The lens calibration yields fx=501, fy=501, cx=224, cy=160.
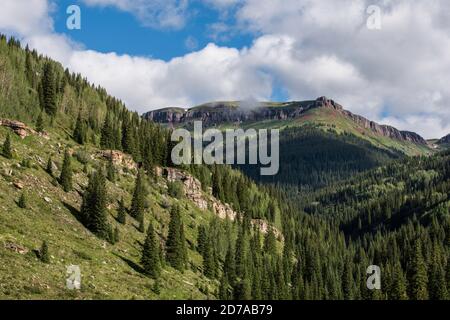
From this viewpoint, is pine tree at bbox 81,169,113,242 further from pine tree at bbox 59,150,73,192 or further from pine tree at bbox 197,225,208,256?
pine tree at bbox 197,225,208,256

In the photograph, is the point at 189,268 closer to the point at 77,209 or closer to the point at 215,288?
the point at 215,288

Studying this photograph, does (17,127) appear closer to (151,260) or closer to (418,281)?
(151,260)

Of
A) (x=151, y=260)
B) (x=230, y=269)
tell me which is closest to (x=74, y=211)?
(x=151, y=260)

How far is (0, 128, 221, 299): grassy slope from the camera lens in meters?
58.6

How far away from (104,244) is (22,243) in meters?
19.7

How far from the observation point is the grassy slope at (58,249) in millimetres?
58562

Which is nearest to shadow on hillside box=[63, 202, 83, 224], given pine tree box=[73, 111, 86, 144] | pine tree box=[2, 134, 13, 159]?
pine tree box=[2, 134, 13, 159]

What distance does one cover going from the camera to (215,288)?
3920 inches

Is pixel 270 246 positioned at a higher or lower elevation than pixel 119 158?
lower

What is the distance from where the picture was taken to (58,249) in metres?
70.2

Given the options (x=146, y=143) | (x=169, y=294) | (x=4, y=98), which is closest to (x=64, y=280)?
(x=169, y=294)

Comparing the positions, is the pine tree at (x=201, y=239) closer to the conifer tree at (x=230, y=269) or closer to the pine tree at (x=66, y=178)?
the conifer tree at (x=230, y=269)

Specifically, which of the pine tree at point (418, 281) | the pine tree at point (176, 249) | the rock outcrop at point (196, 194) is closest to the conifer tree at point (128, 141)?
the rock outcrop at point (196, 194)

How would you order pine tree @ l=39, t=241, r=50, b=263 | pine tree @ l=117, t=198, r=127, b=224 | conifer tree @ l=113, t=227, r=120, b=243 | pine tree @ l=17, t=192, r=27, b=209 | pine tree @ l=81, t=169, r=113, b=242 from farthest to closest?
pine tree @ l=117, t=198, r=127, b=224 → conifer tree @ l=113, t=227, r=120, b=243 → pine tree @ l=81, t=169, r=113, b=242 → pine tree @ l=17, t=192, r=27, b=209 → pine tree @ l=39, t=241, r=50, b=263
